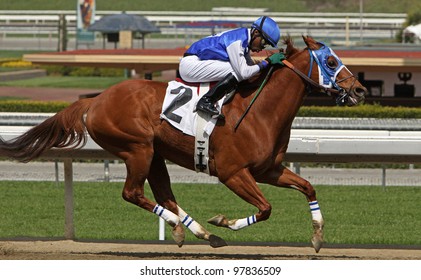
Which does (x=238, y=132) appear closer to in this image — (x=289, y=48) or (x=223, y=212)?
(x=289, y=48)

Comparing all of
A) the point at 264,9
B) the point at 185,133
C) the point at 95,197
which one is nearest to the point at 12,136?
the point at 185,133

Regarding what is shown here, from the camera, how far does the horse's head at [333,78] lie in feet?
23.3

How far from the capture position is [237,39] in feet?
23.6

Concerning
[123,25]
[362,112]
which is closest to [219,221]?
[362,112]

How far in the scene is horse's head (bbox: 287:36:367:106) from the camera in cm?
711

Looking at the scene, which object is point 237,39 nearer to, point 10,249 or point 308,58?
point 308,58

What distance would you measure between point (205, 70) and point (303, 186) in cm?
103

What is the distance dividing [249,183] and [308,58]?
0.96 metres

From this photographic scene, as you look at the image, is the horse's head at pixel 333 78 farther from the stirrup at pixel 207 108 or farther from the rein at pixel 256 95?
the stirrup at pixel 207 108

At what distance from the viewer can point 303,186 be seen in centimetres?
717

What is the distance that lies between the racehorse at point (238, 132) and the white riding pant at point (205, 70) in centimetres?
16

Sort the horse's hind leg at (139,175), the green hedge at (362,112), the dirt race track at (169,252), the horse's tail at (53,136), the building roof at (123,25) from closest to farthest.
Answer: the horse's hind leg at (139,175)
the dirt race track at (169,252)
the horse's tail at (53,136)
the green hedge at (362,112)
the building roof at (123,25)

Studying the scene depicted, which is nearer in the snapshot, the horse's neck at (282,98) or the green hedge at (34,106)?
the horse's neck at (282,98)

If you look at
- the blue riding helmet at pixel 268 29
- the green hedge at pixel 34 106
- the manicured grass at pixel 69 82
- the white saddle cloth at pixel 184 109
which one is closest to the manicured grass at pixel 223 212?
the white saddle cloth at pixel 184 109
